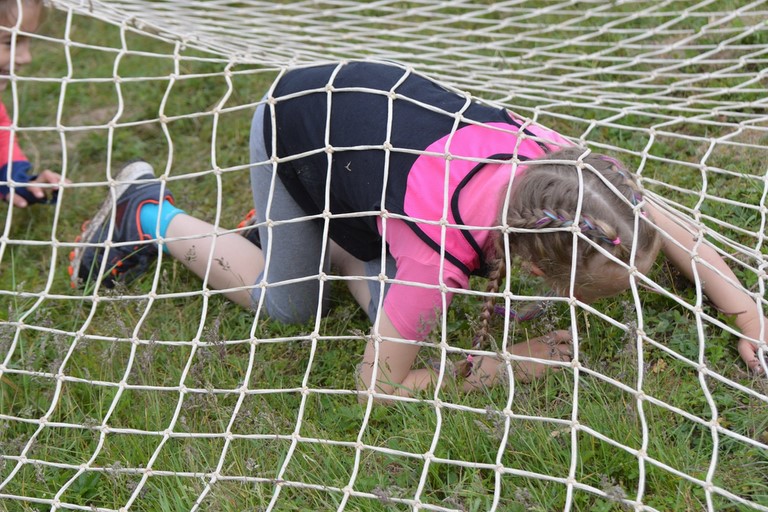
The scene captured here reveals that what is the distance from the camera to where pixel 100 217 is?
2.61m

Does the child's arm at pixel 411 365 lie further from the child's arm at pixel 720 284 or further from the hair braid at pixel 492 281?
the child's arm at pixel 720 284

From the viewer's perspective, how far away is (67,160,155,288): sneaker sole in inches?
101

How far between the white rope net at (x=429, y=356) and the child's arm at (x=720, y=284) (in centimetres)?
4

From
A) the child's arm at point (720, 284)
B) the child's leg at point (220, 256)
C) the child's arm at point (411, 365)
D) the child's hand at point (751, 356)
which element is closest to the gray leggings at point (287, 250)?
the child's leg at point (220, 256)

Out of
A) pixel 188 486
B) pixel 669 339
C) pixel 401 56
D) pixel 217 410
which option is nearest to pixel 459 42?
pixel 401 56

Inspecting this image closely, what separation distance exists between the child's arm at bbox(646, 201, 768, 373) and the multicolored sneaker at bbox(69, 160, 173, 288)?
1.40 m

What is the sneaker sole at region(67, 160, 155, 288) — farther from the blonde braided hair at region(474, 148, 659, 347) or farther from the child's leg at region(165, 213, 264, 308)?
the blonde braided hair at region(474, 148, 659, 347)

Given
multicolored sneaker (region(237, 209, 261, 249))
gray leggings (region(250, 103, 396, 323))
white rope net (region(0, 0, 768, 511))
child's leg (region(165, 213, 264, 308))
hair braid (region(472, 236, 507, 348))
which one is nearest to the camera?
white rope net (region(0, 0, 768, 511))

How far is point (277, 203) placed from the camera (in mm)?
2188

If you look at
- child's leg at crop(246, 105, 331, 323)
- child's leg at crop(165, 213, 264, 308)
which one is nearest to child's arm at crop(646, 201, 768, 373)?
child's leg at crop(246, 105, 331, 323)

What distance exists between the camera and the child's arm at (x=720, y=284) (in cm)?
185

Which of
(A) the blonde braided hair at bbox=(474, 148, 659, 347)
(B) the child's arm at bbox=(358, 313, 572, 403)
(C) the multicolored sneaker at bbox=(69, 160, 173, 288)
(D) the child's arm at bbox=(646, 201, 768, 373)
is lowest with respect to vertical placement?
(C) the multicolored sneaker at bbox=(69, 160, 173, 288)

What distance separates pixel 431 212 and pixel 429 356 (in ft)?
1.14

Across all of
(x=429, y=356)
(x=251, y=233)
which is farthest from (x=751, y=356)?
(x=251, y=233)
